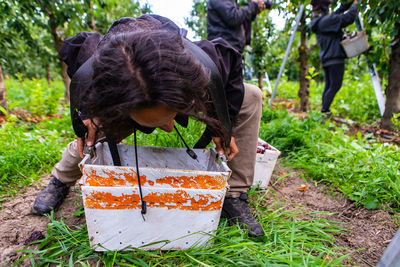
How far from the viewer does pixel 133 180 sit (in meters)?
1.14

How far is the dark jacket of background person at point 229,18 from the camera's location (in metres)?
2.41

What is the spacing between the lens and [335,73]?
2.93m

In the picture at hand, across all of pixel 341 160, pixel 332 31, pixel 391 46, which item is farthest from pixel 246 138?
pixel 391 46

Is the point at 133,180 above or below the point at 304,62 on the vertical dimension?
below

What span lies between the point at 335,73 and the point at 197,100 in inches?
107

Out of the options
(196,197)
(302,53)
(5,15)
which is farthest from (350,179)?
(5,15)

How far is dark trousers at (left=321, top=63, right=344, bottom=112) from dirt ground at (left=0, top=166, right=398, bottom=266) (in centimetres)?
167

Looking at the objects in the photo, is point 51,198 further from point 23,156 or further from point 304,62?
point 304,62

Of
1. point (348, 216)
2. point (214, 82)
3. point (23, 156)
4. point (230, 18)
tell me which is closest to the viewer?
point (214, 82)

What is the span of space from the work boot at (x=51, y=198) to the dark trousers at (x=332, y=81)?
9.61 ft

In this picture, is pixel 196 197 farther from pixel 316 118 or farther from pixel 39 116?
pixel 39 116

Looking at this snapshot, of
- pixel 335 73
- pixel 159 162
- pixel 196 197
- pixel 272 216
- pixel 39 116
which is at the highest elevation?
pixel 335 73

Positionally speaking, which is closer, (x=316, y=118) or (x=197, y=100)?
(x=197, y=100)

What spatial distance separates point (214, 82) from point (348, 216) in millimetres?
1199
